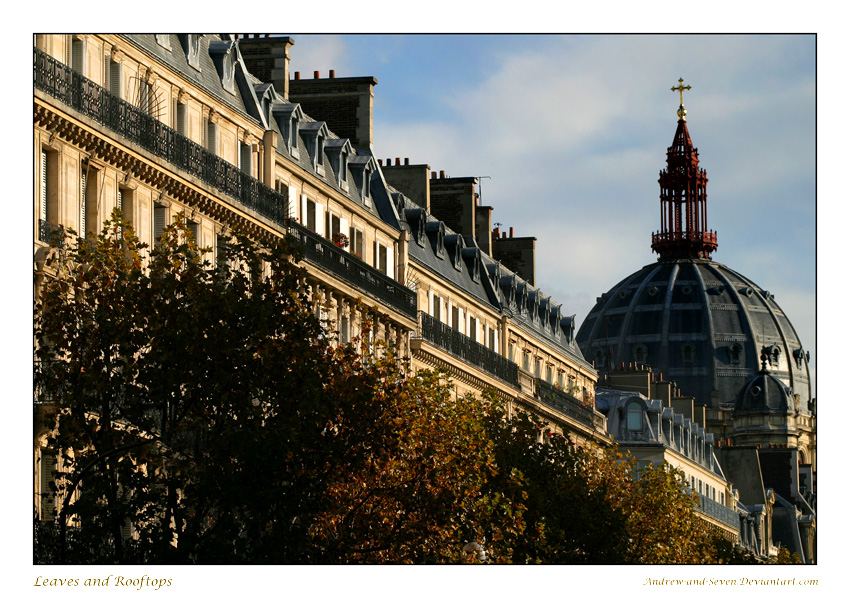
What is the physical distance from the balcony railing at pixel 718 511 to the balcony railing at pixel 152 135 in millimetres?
65199

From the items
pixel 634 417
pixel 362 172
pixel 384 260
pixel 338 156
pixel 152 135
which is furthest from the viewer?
pixel 634 417

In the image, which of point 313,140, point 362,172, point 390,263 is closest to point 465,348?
point 390,263

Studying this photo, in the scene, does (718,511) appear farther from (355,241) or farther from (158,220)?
(158,220)

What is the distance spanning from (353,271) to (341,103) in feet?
35.4

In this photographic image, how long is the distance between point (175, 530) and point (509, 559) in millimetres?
12377

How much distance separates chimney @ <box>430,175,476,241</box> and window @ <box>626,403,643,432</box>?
31.1 meters

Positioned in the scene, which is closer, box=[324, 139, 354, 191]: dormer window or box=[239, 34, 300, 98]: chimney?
box=[324, 139, 354, 191]: dormer window

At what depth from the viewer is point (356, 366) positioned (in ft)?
125

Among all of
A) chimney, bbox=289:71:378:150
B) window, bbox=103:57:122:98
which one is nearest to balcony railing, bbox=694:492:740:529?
chimney, bbox=289:71:378:150

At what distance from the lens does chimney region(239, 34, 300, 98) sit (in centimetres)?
5912

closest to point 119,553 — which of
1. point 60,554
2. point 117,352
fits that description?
point 60,554

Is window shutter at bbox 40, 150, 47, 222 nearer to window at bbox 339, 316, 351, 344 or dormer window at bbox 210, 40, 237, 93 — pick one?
dormer window at bbox 210, 40, 237, 93

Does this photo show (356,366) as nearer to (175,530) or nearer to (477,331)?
(175,530)

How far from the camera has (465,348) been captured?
67812 mm
